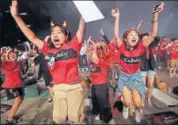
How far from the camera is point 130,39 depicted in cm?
204

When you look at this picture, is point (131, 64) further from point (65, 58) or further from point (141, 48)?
point (65, 58)

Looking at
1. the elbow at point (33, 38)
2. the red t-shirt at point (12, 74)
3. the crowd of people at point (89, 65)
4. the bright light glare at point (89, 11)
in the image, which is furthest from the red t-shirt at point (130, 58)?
the red t-shirt at point (12, 74)

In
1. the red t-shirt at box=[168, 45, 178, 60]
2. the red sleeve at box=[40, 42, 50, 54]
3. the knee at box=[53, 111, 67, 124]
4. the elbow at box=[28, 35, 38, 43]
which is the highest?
the elbow at box=[28, 35, 38, 43]

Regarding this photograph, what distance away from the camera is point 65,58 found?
2021 mm

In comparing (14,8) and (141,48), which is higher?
(14,8)

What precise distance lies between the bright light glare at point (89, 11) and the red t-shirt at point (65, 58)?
14 centimetres

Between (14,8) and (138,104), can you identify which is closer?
(14,8)

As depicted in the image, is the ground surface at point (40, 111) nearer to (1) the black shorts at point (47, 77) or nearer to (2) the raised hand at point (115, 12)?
(1) the black shorts at point (47, 77)

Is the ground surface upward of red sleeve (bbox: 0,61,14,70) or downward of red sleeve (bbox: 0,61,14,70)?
downward

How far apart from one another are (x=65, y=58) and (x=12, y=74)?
1.11 feet

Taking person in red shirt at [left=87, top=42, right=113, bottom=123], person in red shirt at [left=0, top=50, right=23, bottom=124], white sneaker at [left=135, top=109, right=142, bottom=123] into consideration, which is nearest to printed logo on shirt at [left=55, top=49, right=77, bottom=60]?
person in red shirt at [left=87, top=42, right=113, bottom=123]

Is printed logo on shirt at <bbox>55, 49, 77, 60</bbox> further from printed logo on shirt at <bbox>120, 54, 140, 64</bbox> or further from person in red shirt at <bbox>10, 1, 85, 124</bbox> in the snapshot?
printed logo on shirt at <bbox>120, 54, 140, 64</bbox>

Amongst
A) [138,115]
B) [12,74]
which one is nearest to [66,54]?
[12,74]

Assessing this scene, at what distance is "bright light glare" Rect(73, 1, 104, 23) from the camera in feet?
6.46
